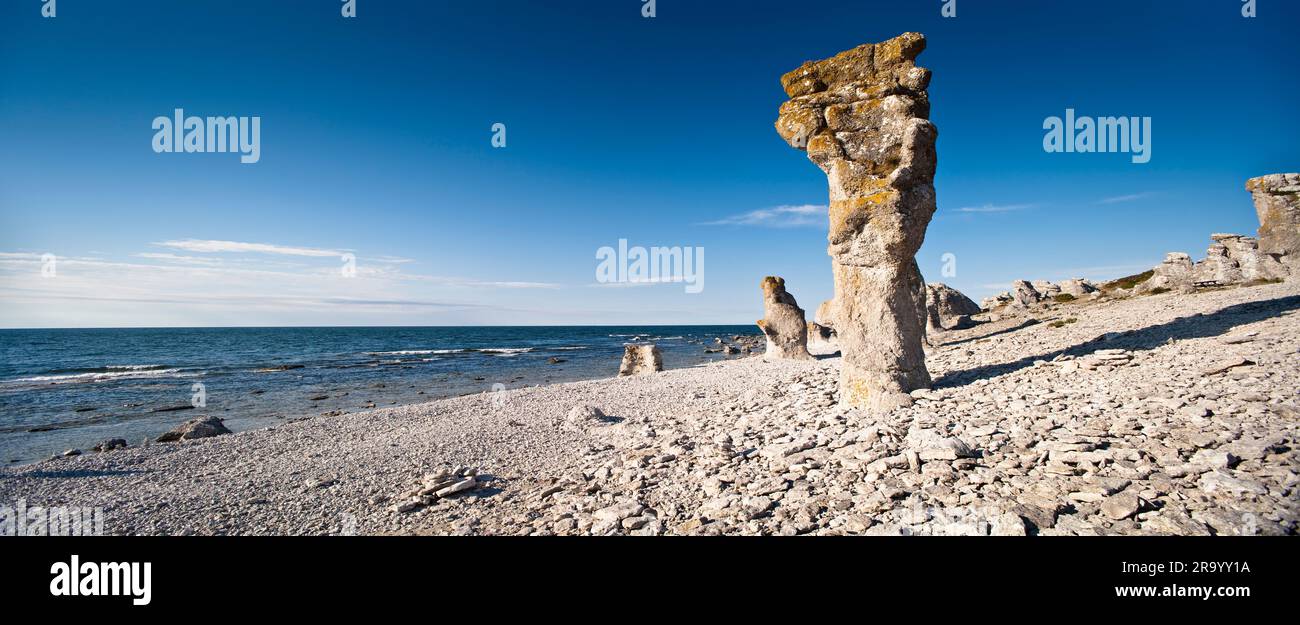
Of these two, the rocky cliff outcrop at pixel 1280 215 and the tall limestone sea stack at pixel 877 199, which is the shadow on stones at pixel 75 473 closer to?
the tall limestone sea stack at pixel 877 199

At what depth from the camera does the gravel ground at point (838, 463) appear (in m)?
5.57

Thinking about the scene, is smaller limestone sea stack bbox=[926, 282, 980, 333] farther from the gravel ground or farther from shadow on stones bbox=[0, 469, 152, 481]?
shadow on stones bbox=[0, 469, 152, 481]

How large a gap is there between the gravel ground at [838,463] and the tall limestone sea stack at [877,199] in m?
0.99

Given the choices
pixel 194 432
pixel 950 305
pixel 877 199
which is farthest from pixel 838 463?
pixel 950 305

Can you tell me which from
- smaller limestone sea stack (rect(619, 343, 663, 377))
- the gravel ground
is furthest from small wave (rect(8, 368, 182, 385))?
smaller limestone sea stack (rect(619, 343, 663, 377))

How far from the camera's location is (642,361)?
33438 millimetres

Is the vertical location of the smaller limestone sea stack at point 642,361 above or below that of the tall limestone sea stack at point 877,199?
below

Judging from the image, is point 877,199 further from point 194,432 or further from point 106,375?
point 106,375

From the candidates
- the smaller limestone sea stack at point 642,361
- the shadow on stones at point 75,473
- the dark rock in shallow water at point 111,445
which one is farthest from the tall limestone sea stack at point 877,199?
the dark rock in shallow water at point 111,445

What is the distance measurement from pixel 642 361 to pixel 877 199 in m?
23.5
